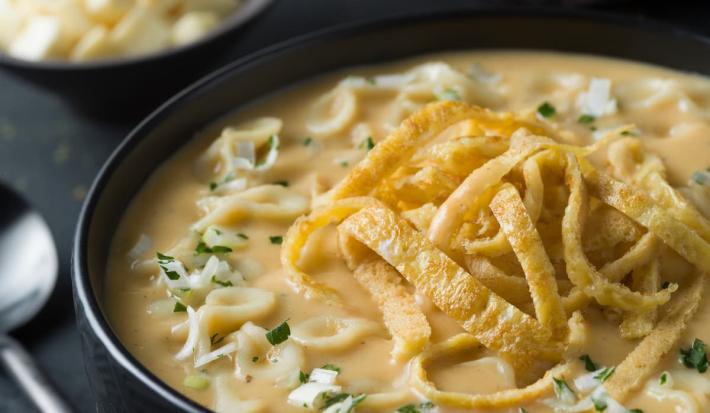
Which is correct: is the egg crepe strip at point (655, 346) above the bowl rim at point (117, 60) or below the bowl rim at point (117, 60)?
above

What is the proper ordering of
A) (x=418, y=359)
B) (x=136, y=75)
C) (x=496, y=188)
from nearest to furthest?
(x=418, y=359) → (x=496, y=188) → (x=136, y=75)

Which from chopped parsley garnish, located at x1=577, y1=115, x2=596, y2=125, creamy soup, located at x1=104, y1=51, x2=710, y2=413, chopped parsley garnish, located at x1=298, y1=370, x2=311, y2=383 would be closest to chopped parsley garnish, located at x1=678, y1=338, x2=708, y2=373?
creamy soup, located at x1=104, y1=51, x2=710, y2=413

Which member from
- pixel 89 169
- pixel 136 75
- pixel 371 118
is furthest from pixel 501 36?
pixel 89 169

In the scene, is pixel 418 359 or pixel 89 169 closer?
pixel 418 359

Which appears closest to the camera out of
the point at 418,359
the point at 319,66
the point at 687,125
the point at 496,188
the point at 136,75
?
the point at 418,359

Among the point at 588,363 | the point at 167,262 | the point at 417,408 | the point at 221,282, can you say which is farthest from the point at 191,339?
the point at 588,363

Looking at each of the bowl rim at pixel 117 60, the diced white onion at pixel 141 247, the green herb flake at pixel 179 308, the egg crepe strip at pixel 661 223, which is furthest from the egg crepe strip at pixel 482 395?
the bowl rim at pixel 117 60

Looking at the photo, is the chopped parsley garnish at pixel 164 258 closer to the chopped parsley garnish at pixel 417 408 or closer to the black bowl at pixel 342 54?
the black bowl at pixel 342 54

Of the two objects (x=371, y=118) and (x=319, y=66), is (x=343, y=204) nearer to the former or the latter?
(x=371, y=118)

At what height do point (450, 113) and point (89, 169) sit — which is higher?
point (450, 113)
